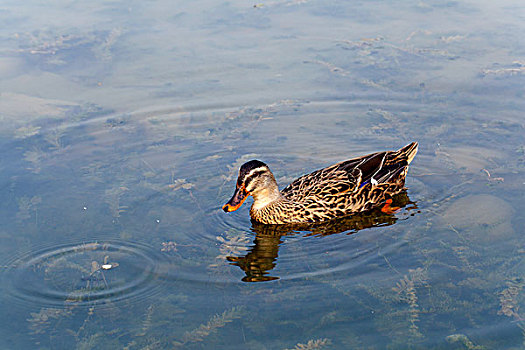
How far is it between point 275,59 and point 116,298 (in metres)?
6.87

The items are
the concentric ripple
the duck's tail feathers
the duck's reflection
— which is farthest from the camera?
the duck's tail feathers

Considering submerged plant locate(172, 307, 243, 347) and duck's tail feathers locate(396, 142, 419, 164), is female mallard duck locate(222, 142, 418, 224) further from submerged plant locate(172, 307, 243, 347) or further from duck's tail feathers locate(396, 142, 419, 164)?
submerged plant locate(172, 307, 243, 347)

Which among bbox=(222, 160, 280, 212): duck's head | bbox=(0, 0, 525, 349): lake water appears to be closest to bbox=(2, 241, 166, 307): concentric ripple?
bbox=(0, 0, 525, 349): lake water

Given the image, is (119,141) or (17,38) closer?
(119,141)

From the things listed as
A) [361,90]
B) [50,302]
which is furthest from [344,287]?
[361,90]

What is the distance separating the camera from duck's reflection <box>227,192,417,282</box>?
6668 millimetres

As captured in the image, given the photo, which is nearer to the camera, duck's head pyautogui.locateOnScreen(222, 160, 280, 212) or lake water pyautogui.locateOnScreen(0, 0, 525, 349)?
lake water pyautogui.locateOnScreen(0, 0, 525, 349)

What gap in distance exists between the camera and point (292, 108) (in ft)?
33.4

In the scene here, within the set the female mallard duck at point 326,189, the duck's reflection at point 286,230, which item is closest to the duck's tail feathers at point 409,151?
the female mallard duck at point 326,189

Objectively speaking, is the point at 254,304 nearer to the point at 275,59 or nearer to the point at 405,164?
the point at 405,164

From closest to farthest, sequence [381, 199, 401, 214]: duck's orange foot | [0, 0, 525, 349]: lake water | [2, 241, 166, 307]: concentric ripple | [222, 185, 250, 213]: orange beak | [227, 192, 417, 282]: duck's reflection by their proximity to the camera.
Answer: [0, 0, 525, 349]: lake water < [2, 241, 166, 307]: concentric ripple < [227, 192, 417, 282]: duck's reflection < [222, 185, 250, 213]: orange beak < [381, 199, 401, 214]: duck's orange foot

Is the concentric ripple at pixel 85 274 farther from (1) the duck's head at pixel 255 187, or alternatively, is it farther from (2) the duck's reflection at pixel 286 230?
(1) the duck's head at pixel 255 187

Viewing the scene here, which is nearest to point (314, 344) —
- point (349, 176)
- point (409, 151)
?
point (349, 176)

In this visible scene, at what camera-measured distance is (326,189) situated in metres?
7.79
